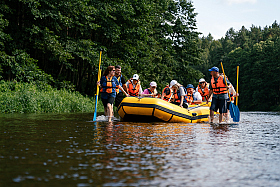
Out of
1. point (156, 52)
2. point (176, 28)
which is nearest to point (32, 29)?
point (156, 52)

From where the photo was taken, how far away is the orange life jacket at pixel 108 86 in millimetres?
12586

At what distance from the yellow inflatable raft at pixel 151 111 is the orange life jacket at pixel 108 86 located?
3.61 feet

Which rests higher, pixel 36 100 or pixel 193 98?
pixel 193 98

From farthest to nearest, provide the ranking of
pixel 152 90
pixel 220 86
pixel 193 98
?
pixel 193 98 → pixel 152 90 → pixel 220 86

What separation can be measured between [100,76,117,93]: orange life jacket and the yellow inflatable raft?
43.4 inches

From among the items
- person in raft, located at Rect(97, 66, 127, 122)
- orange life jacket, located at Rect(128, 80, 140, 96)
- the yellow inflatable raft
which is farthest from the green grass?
person in raft, located at Rect(97, 66, 127, 122)

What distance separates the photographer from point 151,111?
523 inches

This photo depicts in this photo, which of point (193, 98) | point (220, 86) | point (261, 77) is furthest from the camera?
point (261, 77)

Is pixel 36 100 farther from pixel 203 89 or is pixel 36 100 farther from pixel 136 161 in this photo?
pixel 136 161

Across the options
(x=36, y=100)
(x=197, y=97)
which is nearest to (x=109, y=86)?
(x=197, y=97)

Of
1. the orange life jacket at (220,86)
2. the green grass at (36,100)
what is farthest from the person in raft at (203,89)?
the green grass at (36,100)

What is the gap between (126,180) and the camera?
4.37 m

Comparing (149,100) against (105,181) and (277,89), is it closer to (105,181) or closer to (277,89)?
(105,181)

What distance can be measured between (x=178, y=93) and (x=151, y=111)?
2050 mm
